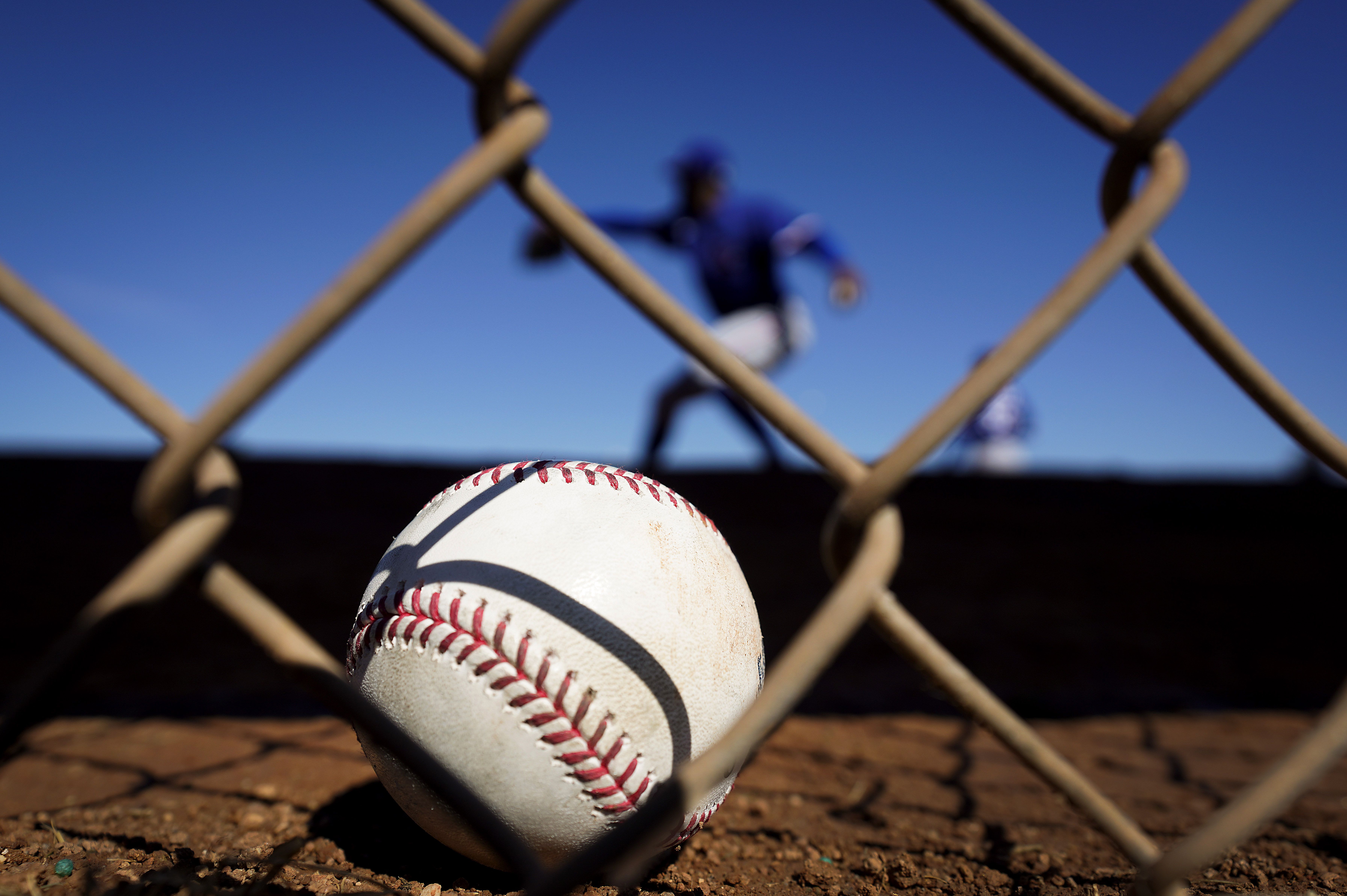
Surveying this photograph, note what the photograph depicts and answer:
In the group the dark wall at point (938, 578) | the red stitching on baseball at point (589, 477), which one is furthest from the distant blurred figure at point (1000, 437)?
the red stitching on baseball at point (589, 477)

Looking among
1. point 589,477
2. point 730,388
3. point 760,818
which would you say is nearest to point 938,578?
point 760,818

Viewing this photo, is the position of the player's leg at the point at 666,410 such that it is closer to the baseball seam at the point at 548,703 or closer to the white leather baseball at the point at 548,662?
the white leather baseball at the point at 548,662

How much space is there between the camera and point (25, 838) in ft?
4.11

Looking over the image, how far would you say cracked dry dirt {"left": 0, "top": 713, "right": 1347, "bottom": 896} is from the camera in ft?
3.84

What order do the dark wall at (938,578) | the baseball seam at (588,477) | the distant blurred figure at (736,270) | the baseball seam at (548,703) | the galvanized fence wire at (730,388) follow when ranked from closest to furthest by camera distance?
the galvanized fence wire at (730,388) → the baseball seam at (548,703) → the baseball seam at (588,477) → the dark wall at (938,578) → the distant blurred figure at (736,270)

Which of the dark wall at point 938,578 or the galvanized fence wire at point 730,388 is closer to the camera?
the galvanized fence wire at point 730,388

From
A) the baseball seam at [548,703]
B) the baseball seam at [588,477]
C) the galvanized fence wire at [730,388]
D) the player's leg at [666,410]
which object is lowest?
the player's leg at [666,410]

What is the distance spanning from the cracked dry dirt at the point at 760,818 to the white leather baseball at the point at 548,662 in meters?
0.15

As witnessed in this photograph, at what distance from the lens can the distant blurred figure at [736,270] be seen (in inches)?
202

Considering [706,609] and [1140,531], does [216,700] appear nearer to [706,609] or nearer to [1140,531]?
[706,609]

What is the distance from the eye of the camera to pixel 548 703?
1083 mm

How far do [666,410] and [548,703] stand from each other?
4.31 metres

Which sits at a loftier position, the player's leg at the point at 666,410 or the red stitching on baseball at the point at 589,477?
the red stitching on baseball at the point at 589,477

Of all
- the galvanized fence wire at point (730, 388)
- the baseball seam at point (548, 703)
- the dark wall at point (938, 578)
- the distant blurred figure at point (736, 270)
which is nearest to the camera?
the galvanized fence wire at point (730, 388)
